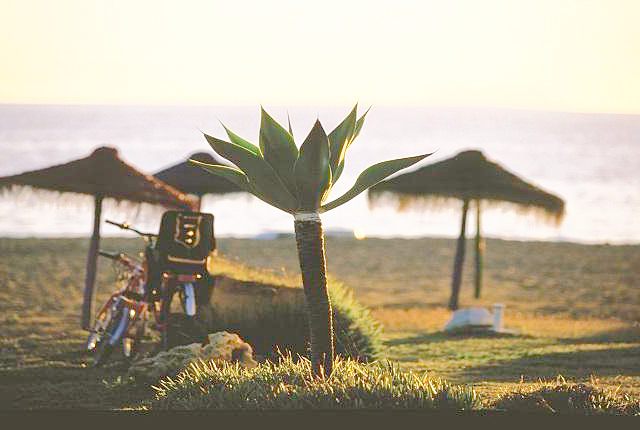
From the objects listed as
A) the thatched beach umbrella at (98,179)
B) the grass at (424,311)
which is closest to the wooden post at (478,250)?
the grass at (424,311)

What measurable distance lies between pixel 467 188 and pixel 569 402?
1207 cm

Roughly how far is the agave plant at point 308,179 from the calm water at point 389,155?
21.3ft

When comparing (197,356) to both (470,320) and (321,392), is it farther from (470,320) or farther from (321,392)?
(470,320)

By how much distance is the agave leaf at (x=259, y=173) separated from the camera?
7.83 metres

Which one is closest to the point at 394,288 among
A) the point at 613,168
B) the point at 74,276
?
the point at 74,276

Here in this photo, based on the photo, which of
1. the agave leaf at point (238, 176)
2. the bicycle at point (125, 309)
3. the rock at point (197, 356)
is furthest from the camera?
the bicycle at point (125, 309)

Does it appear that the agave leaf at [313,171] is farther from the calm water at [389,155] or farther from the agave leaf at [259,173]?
the calm water at [389,155]

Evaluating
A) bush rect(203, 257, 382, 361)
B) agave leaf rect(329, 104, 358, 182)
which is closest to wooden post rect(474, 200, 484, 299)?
bush rect(203, 257, 382, 361)

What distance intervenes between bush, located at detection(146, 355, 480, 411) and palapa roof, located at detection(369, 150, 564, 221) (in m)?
11.7

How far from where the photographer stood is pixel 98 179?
1393 centimetres

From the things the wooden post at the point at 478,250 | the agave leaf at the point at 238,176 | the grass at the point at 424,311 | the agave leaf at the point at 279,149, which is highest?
the agave leaf at the point at 279,149

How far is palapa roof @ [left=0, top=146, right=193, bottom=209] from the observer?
546 inches

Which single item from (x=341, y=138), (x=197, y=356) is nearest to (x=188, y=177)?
(x=197, y=356)

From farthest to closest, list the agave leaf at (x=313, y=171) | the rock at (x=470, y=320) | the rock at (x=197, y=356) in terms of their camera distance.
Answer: the rock at (x=470, y=320) < the rock at (x=197, y=356) < the agave leaf at (x=313, y=171)
